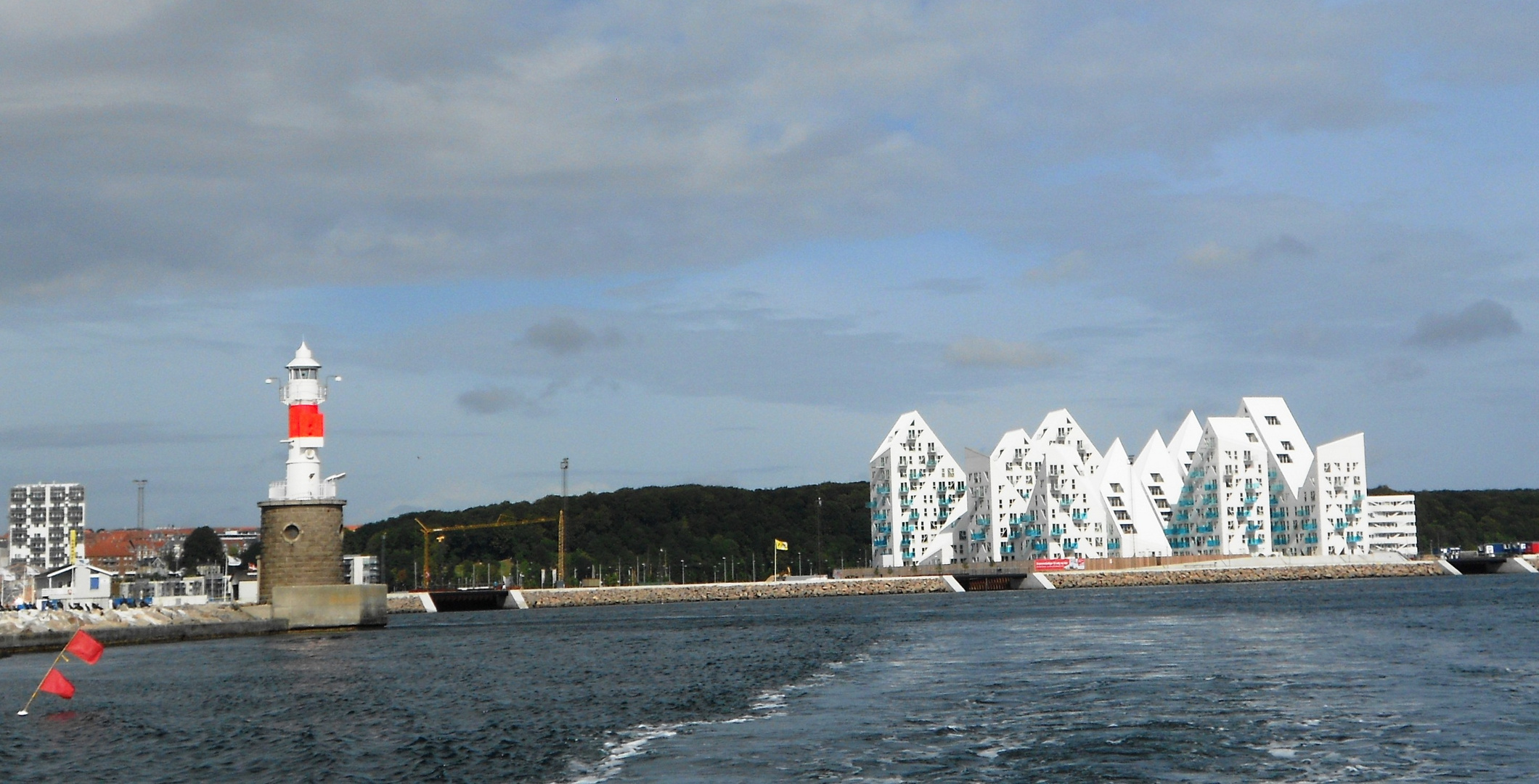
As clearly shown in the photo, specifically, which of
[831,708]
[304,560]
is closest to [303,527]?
[304,560]

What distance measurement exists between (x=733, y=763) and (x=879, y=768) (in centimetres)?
251

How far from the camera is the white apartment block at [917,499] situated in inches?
7667

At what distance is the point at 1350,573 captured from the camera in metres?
175

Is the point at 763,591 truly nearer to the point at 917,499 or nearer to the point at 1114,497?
the point at 917,499

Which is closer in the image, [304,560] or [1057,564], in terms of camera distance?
[304,560]

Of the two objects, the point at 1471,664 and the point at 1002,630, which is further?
Result: the point at 1002,630

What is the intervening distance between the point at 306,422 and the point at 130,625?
12013mm

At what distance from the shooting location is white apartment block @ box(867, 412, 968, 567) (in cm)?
19475

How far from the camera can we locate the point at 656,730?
99.5ft

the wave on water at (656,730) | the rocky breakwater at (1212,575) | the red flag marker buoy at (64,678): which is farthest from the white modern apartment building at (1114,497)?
the red flag marker buoy at (64,678)

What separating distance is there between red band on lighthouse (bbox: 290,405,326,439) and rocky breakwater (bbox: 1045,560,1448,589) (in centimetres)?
10271

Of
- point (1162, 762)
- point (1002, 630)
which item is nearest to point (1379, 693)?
point (1162, 762)

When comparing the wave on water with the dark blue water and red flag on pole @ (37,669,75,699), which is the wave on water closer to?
the dark blue water

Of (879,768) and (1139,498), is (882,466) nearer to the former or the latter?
(1139,498)
